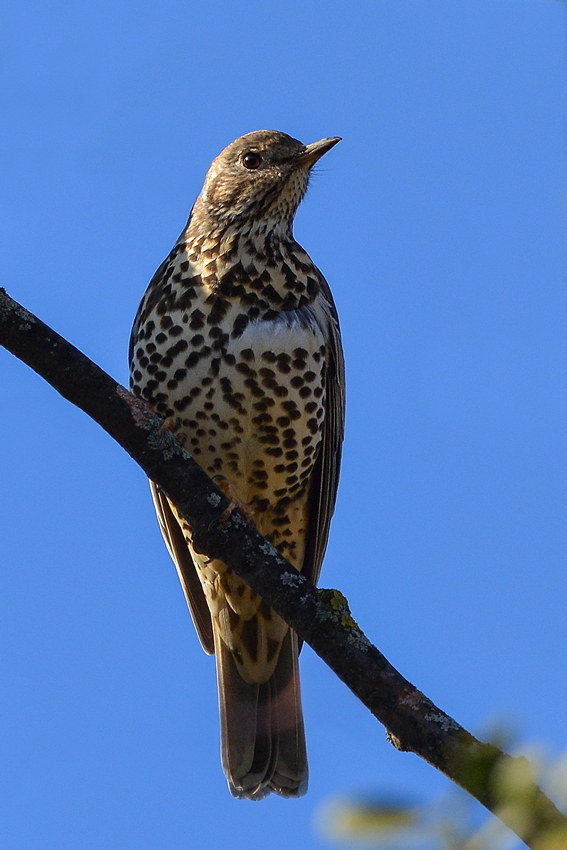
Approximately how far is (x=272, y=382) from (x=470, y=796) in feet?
14.0

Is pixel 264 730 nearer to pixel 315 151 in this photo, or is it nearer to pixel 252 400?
pixel 252 400

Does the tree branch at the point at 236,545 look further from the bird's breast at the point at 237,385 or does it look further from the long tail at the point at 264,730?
the long tail at the point at 264,730

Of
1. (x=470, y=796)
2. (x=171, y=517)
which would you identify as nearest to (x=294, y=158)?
(x=171, y=517)

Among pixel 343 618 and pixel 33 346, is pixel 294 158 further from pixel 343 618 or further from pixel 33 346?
pixel 343 618

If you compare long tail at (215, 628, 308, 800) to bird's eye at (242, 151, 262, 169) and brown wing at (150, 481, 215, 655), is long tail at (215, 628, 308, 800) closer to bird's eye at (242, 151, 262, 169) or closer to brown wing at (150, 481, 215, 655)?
brown wing at (150, 481, 215, 655)

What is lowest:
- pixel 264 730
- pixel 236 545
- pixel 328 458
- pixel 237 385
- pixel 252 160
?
pixel 236 545

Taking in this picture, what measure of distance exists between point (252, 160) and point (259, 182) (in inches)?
10.2

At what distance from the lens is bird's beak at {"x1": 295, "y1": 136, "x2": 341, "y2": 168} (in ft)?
21.5

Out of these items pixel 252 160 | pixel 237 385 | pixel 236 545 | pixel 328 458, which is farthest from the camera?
pixel 252 160

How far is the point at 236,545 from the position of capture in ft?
14.2

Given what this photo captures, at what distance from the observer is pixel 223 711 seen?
6.16 metres

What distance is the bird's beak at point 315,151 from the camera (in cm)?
655

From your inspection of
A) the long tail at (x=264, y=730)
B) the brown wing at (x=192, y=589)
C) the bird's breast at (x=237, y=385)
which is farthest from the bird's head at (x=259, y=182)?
the long tail at (x=264, y=730)

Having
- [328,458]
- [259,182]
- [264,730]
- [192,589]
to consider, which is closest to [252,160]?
[259,182]
